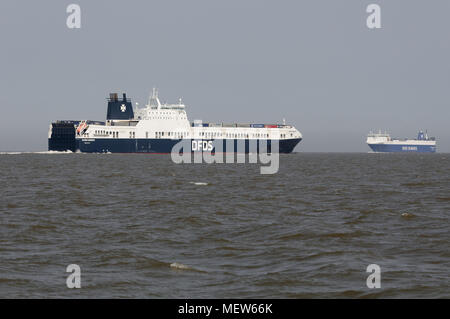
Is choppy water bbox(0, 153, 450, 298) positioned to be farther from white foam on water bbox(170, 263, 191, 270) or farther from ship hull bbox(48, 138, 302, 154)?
ship hull bbox(48, 138, 302, 154)

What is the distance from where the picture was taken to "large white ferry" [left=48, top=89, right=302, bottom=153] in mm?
112750

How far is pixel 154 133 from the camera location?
11288 cm

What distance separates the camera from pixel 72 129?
118562mm

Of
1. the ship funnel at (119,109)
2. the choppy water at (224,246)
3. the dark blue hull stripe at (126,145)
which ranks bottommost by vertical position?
the choppy water at (224,246)

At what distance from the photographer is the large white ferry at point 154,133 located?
11275 cm

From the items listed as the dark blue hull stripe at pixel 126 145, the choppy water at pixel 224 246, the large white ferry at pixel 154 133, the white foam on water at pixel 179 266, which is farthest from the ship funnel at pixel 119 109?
the white foam on water at pixel 179 266

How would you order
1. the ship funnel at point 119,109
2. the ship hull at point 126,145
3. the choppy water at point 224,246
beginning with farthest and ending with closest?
the ship funnel at point 119,109
the ship hull at point 126,145
the choppy water at point 224,246

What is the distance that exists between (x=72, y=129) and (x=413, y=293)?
378 ft

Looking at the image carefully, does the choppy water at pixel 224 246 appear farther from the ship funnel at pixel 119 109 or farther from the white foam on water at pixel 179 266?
the ship funnel at pixel 119 109

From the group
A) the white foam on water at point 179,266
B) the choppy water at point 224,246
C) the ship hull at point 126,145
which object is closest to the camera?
the choppy water at point 224,246

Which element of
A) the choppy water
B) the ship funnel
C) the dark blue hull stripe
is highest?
the ship funnel

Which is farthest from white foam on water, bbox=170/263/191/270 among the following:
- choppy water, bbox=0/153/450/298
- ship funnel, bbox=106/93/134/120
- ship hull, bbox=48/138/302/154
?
ship funnel, bbox=106/93/134/120

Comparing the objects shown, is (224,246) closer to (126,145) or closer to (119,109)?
(126,145)
